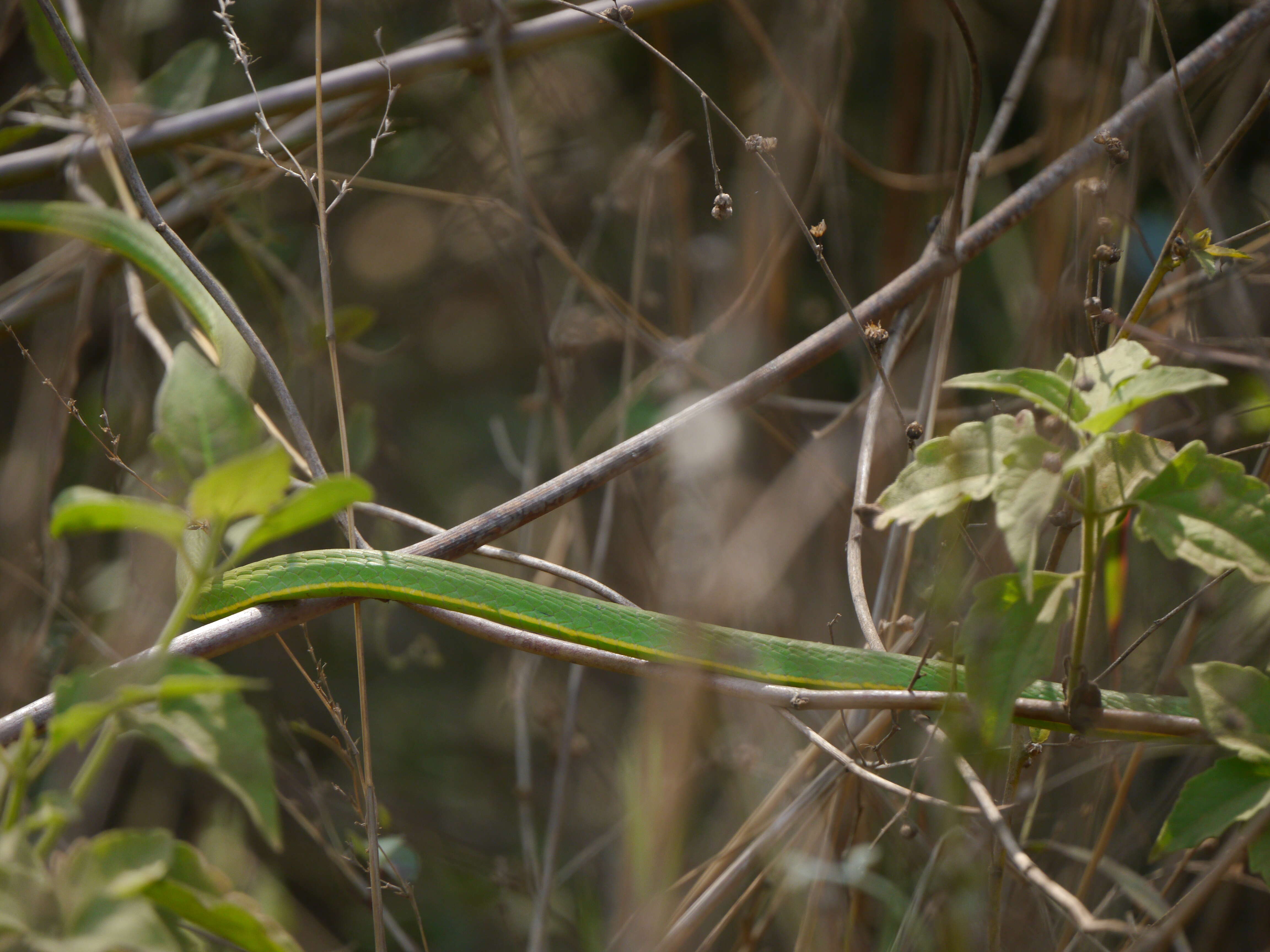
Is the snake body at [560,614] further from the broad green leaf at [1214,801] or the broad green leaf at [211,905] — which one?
the broad green leaf at [211,905]

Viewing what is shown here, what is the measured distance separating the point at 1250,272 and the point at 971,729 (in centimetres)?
184

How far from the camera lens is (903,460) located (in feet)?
10.2

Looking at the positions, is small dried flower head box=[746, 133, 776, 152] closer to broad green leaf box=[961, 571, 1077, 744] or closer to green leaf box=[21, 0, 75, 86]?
broad green leaf box=[961, 571, 1077, 744]

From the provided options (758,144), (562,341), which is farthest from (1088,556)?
(562,341)

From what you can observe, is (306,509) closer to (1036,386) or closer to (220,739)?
(220,739)

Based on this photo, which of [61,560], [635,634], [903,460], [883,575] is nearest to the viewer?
[635,634]

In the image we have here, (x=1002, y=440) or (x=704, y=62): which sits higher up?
(x=704, y=62)

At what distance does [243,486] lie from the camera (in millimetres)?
967

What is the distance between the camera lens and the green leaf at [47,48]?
3342 millimetres

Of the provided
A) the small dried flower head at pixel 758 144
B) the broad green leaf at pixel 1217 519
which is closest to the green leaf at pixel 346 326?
the small dried flower head at pixel 758 144

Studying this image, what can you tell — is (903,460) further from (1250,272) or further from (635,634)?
(635,634)

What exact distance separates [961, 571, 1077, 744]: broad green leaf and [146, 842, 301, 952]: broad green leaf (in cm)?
101

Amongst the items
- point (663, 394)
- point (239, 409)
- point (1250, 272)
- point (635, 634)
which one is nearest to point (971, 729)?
point (635, 634)

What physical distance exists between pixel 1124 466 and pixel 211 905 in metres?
1.42
